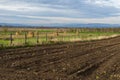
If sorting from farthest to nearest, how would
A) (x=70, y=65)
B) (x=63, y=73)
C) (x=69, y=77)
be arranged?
(x=70, y=65)
(x=63, y=73)
(x=69, y=77)

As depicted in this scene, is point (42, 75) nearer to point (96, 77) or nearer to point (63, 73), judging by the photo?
point (63, 73)

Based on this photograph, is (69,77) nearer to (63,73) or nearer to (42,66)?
(63,73)

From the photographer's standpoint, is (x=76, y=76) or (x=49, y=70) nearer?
(x=76, y=76)

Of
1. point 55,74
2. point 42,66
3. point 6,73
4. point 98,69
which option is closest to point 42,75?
point 55,74

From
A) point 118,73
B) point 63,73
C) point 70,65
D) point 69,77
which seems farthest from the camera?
point 70,65

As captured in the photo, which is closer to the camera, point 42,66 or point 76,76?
point 76,76

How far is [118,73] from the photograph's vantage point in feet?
57.0

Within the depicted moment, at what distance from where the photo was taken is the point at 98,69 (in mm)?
18391

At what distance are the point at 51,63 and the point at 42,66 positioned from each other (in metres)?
1.32

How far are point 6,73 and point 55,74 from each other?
233 centimetres

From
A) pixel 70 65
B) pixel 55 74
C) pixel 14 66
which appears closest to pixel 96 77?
pixel 55 74

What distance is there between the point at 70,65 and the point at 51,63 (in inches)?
50.3

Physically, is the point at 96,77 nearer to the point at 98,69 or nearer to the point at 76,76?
the point at 76,76

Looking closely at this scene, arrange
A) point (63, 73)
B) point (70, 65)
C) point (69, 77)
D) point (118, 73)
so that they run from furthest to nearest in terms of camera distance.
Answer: point (70, 65), point (118, 73), point (63, 73), point (69, 77)
